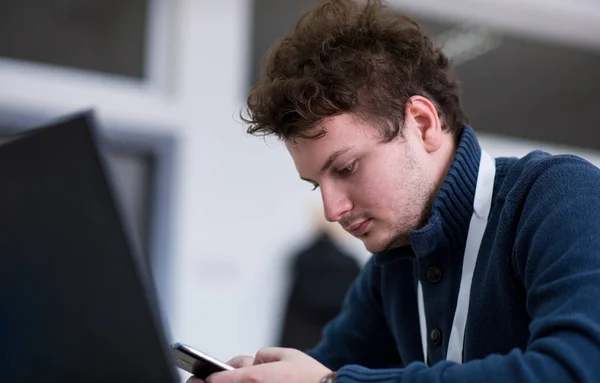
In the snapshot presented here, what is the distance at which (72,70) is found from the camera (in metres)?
3.89

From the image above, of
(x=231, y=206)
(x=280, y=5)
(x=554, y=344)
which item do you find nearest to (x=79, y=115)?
(x=554, y=344)

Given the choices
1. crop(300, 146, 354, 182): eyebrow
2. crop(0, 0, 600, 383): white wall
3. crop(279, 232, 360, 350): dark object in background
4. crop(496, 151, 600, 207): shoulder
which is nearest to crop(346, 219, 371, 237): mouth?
crop(300, 146, 354, 182): eyebrow

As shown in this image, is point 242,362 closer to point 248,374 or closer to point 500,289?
point 248,374

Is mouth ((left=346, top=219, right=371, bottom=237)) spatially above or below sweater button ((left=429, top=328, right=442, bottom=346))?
above

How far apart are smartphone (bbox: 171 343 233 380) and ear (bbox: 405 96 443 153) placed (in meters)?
0.55

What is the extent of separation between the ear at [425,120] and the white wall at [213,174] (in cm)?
251

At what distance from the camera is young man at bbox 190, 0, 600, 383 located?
0.99 m

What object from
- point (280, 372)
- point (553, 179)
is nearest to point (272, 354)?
point (280, 372)

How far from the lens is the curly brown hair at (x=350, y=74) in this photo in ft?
4.10

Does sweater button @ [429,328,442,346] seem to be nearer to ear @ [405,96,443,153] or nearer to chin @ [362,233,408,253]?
chin @ [362,233,408,253]

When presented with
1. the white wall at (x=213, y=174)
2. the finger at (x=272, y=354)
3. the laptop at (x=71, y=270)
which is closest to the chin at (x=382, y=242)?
the finger at (x=272, y=354)

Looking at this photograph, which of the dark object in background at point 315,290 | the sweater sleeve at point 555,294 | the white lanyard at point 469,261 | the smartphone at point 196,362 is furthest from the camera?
the dark object in background at point 315,290

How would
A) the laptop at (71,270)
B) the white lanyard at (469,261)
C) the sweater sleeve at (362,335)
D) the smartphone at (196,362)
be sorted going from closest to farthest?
1. the laptop at (71,270)
2. the smartphone at (196,362)
3. the white lanyard at (469,261)
4. the sweater sleeve at (362,335)

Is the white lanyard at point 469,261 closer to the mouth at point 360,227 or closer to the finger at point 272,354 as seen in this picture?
the mouth at point 360,227
